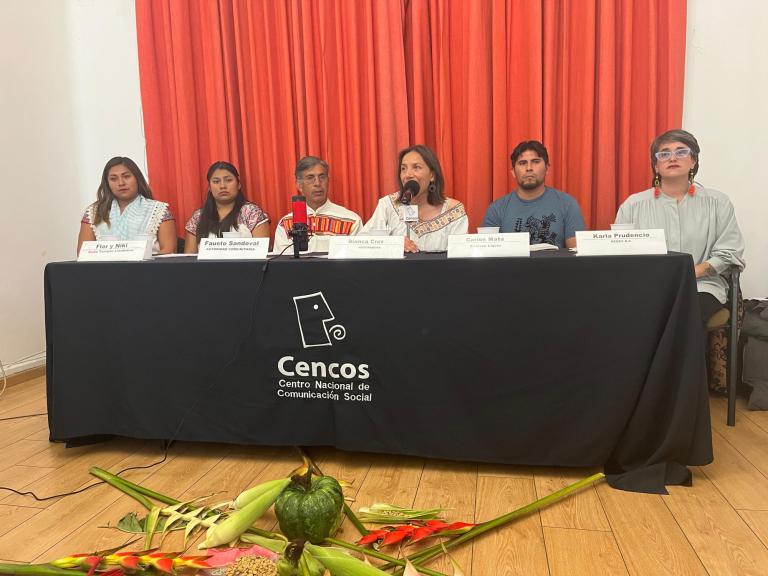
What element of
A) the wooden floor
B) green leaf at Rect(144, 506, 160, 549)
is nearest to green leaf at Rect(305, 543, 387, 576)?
the wooden floor

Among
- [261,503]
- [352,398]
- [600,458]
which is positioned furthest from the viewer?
[352,398]

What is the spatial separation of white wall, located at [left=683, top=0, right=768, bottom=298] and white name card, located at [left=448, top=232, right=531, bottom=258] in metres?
1.63

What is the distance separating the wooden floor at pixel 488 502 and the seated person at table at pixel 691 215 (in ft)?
1.82

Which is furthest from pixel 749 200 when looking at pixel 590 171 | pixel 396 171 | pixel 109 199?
pixel 109 199

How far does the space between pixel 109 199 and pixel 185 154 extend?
0.47 meters

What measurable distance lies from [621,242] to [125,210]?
241cm

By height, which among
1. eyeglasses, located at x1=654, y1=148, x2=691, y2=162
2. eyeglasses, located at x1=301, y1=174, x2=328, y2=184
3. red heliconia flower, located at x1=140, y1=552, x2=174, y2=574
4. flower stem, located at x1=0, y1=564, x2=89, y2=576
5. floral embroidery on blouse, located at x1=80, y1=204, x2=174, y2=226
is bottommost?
red heliconia flower, located at x1=140, y1=552, x2=174, y2=574

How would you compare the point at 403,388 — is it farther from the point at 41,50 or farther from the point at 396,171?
the point at 41,50

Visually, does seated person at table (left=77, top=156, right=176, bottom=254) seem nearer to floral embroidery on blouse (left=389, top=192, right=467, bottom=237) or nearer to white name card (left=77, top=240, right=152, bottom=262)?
white name card (left=77, top=240, right=152, bottom=262)

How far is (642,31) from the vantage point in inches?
103

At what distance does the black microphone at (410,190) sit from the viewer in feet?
6.57

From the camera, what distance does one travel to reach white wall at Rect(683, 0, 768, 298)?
103 inches

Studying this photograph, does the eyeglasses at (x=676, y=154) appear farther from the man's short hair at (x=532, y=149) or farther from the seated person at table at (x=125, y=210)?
the seated person at table at (x=125, y=210)

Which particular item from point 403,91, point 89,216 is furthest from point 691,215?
point 89,216
